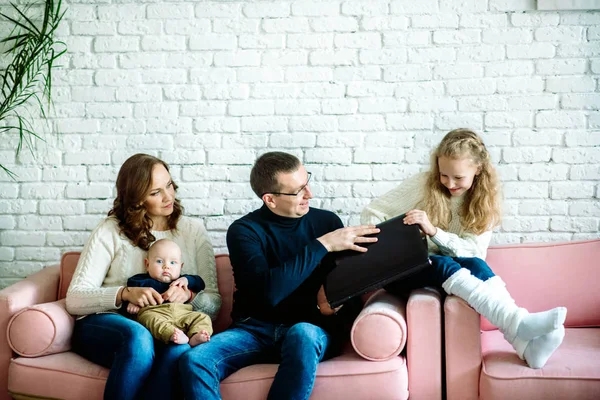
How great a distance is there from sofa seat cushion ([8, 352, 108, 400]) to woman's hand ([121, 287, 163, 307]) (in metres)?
0.26

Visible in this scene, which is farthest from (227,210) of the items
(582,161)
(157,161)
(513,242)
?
(582,161)

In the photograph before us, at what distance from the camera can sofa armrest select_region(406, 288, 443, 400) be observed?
241cm

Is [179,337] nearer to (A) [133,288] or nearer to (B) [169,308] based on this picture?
(B) [169,308]

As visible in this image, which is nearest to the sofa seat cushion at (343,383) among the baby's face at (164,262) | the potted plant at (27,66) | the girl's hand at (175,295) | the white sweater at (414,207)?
the girl's hand at (175,295)

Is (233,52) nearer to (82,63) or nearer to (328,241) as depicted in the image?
(82,63)

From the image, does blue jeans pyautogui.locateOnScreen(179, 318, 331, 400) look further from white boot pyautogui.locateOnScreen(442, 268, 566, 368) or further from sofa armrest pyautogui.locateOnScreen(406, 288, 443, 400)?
white boot pyautogui.locateOnScreen(442, 268, 566, 368)

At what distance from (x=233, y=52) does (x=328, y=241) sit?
45.2 inches

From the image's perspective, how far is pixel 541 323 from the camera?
2.26 metres

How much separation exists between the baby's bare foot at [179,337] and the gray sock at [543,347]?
1156 millimetres

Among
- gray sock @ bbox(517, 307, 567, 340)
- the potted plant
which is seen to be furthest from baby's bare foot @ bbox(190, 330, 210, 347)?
the potted plant

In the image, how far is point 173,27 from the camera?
3.21 metres

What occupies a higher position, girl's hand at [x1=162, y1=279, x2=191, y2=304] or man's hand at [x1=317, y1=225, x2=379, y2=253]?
man's hand at [x1=317, y1=225, x2=379, y2=253]

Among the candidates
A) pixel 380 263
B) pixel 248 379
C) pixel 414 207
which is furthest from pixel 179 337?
pixel 414 207

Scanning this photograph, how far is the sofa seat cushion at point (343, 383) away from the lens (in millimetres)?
2328
